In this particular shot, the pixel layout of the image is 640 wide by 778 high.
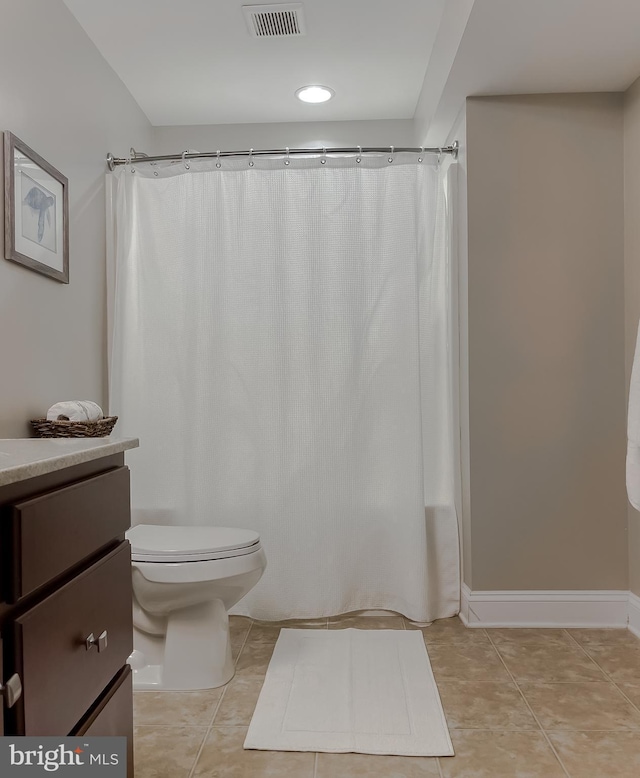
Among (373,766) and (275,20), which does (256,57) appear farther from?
(373,766)

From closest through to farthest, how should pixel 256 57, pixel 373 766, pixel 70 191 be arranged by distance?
pixel 373 766 < pixel 70 191 < pixel 256 57

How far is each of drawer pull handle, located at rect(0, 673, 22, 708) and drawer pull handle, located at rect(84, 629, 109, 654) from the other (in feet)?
0.75

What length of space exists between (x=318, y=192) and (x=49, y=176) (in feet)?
3.39

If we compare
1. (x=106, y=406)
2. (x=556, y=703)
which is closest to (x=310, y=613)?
(x=556, y=703)

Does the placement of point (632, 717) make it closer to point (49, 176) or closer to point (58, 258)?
point (58, 258)

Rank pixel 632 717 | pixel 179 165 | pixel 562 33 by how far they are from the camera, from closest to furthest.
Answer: pixel 632 717, pixel 562 33, pixel 179 165

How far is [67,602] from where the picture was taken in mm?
1094

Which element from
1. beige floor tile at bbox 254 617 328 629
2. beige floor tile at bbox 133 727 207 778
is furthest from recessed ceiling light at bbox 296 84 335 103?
beige floor tile at bbox 133 727 207 778

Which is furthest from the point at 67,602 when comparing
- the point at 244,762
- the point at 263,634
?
the point at 263,634

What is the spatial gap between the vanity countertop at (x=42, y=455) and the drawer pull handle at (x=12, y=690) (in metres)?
0.28

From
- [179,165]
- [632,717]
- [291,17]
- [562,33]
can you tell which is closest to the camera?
[632,717]

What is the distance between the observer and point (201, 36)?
8.91ft

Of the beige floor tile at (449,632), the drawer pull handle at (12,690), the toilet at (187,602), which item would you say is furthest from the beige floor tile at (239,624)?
the drawer pull handle at (12,690)

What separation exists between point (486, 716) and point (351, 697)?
0.40m
